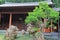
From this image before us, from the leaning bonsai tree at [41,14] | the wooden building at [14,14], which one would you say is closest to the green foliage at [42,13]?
the leaning bonsai tree at [41,14]

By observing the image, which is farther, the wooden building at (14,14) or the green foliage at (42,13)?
the wooden building at (14,14)

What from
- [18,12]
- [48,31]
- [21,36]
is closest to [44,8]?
[21,36]

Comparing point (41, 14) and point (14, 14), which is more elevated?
point (41, 14)

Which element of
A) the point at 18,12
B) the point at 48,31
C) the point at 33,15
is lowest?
the point at 48,31

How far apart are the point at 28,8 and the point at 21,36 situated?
13.1ft

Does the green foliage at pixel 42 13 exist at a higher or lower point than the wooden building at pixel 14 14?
higher

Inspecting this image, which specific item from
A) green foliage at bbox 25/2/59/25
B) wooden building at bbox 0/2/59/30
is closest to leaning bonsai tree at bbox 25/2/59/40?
green foliage at bbox 25/2/59/25

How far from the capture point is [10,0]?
23.6 meters

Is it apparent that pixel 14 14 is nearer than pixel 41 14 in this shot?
No

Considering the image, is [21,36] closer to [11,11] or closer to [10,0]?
[11,11]

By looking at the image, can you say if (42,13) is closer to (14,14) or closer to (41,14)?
(41,14)

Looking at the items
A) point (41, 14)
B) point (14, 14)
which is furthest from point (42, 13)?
point (14, 14)

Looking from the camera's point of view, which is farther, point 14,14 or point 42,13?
point 14,14

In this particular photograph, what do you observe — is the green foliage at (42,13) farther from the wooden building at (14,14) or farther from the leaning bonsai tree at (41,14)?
the wooden building at (14,14)
